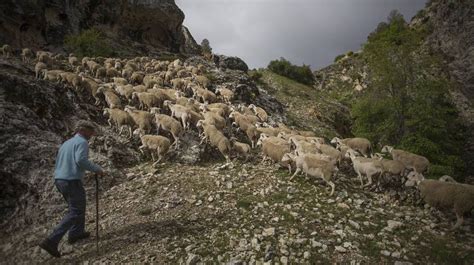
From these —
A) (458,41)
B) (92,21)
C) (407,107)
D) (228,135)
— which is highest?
(458,41)

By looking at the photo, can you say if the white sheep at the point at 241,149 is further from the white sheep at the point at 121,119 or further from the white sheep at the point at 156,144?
the white sheep at the point at 121,119

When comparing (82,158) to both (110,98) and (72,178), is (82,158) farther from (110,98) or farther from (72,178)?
(110,98)

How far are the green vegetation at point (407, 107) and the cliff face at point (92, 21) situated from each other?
2776 cm

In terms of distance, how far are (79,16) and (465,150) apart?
38.8 m

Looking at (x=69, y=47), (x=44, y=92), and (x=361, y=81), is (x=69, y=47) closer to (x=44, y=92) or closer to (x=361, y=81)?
(x=44, y=92)

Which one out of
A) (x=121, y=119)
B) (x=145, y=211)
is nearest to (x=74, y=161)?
(x=145, y=211)

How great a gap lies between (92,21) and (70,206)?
36884mm

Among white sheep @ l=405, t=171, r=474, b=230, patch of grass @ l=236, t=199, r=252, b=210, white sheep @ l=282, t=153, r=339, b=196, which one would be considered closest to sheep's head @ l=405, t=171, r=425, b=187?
white sheep @ l=405, t=171, r=474, b=230

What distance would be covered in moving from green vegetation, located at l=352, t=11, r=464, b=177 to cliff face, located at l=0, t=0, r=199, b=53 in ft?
91.1

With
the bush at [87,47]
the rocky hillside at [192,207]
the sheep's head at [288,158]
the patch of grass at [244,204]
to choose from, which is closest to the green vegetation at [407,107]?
the rocky hillside at [192,207]

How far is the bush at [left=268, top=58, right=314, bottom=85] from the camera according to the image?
47312mm

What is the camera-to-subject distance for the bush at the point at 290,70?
1863 inches

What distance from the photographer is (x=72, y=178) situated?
7.37 m

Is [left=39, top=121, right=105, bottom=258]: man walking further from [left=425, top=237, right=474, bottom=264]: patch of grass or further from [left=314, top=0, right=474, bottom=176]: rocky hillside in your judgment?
[left=314, top=0, right=474, bottom=176]: rocky hillside
